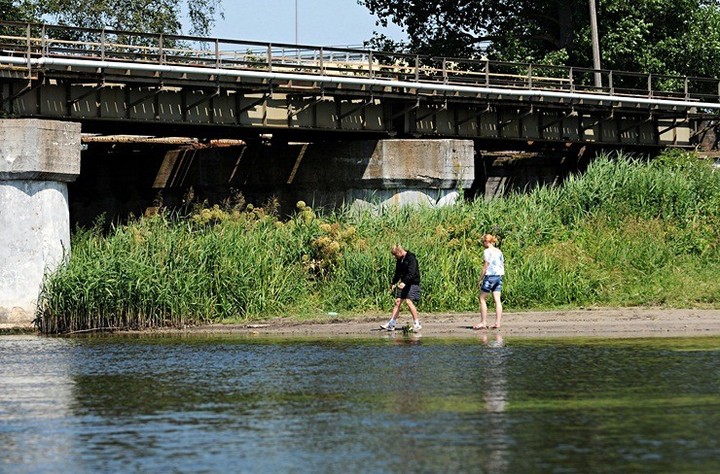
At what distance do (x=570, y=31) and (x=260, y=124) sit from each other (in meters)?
25.7

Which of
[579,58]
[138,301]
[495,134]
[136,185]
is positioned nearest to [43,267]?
[138,301]

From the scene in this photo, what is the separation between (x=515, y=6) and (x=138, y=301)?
37.7 metres

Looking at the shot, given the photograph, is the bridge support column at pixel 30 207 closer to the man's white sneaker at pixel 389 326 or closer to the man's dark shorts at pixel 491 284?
the man's white sneaker at pixel 389 326

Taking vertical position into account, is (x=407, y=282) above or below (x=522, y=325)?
above

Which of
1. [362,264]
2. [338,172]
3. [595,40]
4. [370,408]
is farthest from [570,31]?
[370,408]

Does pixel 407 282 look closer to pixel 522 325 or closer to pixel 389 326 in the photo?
pixel 389 326

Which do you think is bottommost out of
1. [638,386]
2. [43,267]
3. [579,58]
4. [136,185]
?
[638,386]

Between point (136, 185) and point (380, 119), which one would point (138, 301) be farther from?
point (136, 185)

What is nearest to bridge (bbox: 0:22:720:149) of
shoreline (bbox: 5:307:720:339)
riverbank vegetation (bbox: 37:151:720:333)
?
riverbank vegetation (bbox: 37:151:720:333)

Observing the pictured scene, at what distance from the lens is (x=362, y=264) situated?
107ft

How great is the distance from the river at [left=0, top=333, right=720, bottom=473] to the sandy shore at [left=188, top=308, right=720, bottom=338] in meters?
2.00

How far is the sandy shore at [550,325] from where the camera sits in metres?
27.3

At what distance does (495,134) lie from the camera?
4809 cm

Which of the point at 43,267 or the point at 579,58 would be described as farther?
the point at 579,58
